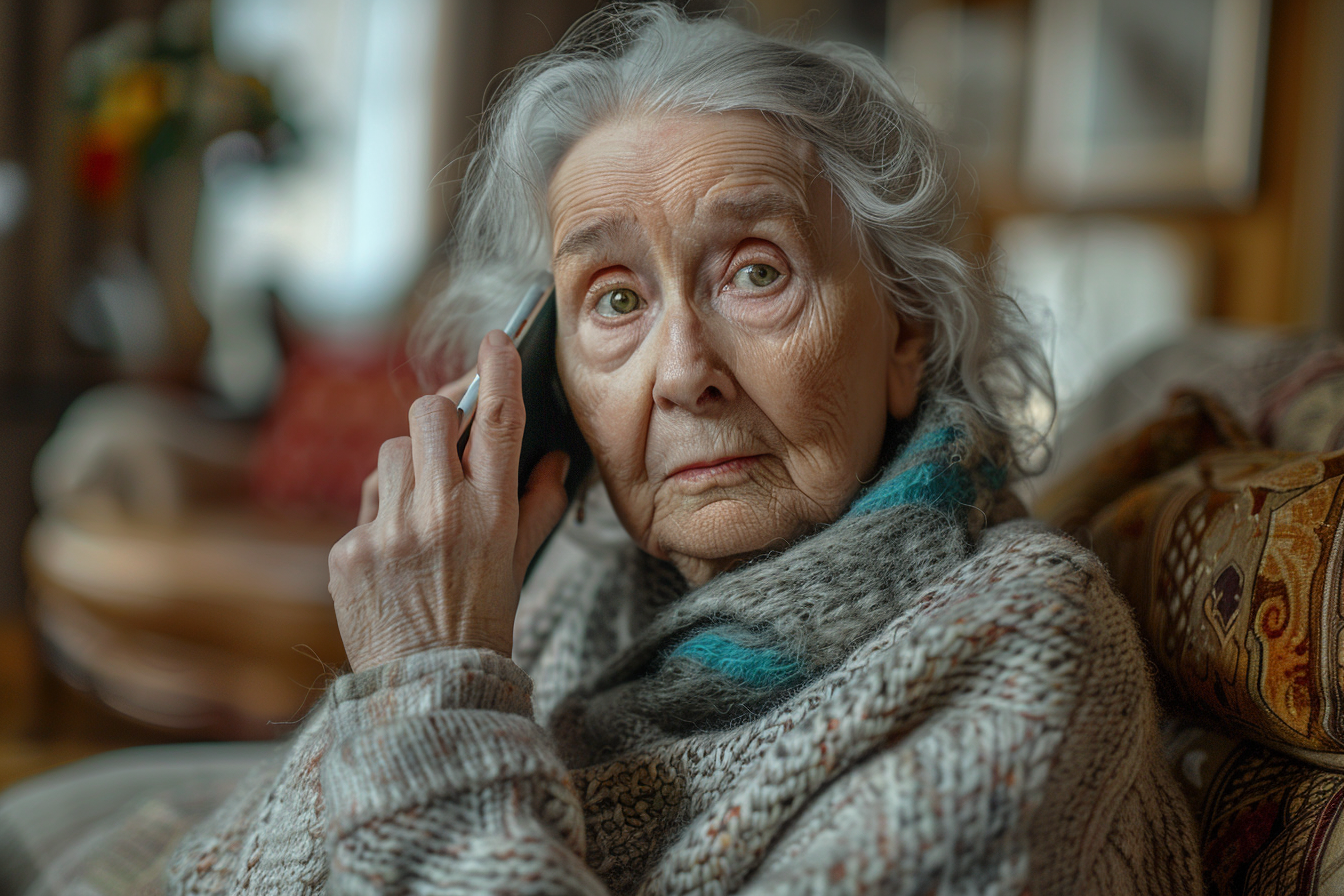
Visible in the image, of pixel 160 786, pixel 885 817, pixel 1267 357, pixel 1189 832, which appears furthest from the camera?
pixel 160 786

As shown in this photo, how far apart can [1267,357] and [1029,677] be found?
81cm

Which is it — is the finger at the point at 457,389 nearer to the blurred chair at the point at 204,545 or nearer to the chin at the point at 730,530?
the chin at the point at 730,530

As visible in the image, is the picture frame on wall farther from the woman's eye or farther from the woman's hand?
the woman's hand

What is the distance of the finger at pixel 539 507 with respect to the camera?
1.01 m

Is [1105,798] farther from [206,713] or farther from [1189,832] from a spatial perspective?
[206,713]

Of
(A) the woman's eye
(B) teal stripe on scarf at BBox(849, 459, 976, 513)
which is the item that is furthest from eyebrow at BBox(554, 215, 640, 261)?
(B) teal stripe on scarf at BBox(849, 459, 976, 513)

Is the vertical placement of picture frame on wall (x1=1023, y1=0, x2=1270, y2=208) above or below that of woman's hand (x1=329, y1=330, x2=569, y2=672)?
above

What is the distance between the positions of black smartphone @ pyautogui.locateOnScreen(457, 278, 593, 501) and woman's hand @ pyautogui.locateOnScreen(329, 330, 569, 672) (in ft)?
0.15

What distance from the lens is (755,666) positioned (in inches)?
33.8

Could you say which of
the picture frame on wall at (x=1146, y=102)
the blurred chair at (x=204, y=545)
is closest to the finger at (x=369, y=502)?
the blurred chair at (x=204, y=545)

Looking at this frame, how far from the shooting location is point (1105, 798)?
694 millimetres

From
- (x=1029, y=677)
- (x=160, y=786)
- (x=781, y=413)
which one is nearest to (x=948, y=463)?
(x=781, y=413)

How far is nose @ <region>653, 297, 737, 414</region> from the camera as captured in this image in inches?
35.8

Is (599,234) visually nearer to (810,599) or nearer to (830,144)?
(830,144)
